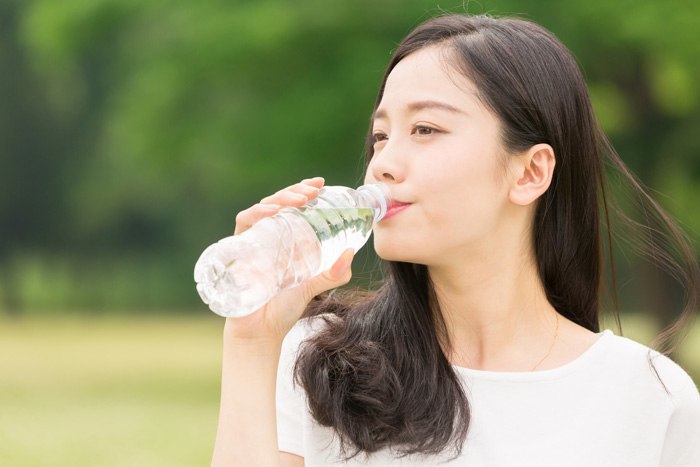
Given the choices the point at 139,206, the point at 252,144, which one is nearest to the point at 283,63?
the point at 252,144

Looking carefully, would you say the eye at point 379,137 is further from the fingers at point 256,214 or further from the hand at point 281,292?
the fingers at point 256,214

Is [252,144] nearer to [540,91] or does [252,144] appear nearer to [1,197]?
[540,91]

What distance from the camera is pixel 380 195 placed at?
271 centimetres

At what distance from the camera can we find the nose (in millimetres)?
2711

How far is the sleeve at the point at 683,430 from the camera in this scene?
2.85m

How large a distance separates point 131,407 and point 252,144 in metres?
4.41

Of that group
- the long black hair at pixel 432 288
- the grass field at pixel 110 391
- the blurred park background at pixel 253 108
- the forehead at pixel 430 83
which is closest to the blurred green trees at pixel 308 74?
the blurred park background at pixel 253 108

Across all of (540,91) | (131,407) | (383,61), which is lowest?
(131,407)

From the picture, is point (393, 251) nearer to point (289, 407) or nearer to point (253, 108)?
point (289, 407)

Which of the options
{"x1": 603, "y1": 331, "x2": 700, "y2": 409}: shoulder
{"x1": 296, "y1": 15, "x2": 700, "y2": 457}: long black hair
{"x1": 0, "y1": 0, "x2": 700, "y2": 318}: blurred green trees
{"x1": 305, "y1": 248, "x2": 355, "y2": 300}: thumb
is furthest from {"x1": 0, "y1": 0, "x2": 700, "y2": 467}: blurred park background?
{"x1": 305, "y1": 248, "x2": 355, "y2": 300}: thumb

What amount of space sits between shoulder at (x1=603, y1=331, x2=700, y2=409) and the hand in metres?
0.71

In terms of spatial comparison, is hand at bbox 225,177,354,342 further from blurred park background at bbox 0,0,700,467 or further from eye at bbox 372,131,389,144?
blurred park background at bbox 0,0,700,467

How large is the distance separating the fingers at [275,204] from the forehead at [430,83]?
1.07ft

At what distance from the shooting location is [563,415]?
9.32 feet
